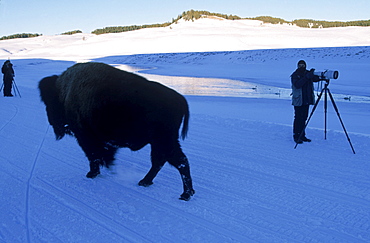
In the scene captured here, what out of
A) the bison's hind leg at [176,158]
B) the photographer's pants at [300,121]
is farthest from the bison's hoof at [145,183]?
the photographer's pants at [300,121]

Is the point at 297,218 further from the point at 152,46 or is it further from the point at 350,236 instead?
the point at 152,46

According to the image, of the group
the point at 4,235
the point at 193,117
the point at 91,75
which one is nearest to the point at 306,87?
the point at 193,117

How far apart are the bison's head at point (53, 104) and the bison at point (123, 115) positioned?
0.24m

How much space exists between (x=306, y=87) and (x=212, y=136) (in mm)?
2327

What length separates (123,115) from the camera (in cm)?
395

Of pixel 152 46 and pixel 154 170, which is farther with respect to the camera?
pixel 152 46

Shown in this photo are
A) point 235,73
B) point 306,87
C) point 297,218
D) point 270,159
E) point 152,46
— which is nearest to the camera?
point 297,218

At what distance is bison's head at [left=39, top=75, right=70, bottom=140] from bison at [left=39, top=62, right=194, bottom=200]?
0.24 metres

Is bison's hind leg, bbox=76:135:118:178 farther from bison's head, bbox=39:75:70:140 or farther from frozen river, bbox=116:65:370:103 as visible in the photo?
frozen river, bbox=116:65:370:103

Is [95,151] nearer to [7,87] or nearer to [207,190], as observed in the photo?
[207,190]

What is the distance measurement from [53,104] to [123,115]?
1638 mm

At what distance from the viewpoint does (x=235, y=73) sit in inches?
1151

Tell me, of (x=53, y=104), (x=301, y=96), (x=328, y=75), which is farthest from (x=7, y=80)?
(x=328, y=75)

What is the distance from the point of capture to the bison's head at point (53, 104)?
4.92 metres
